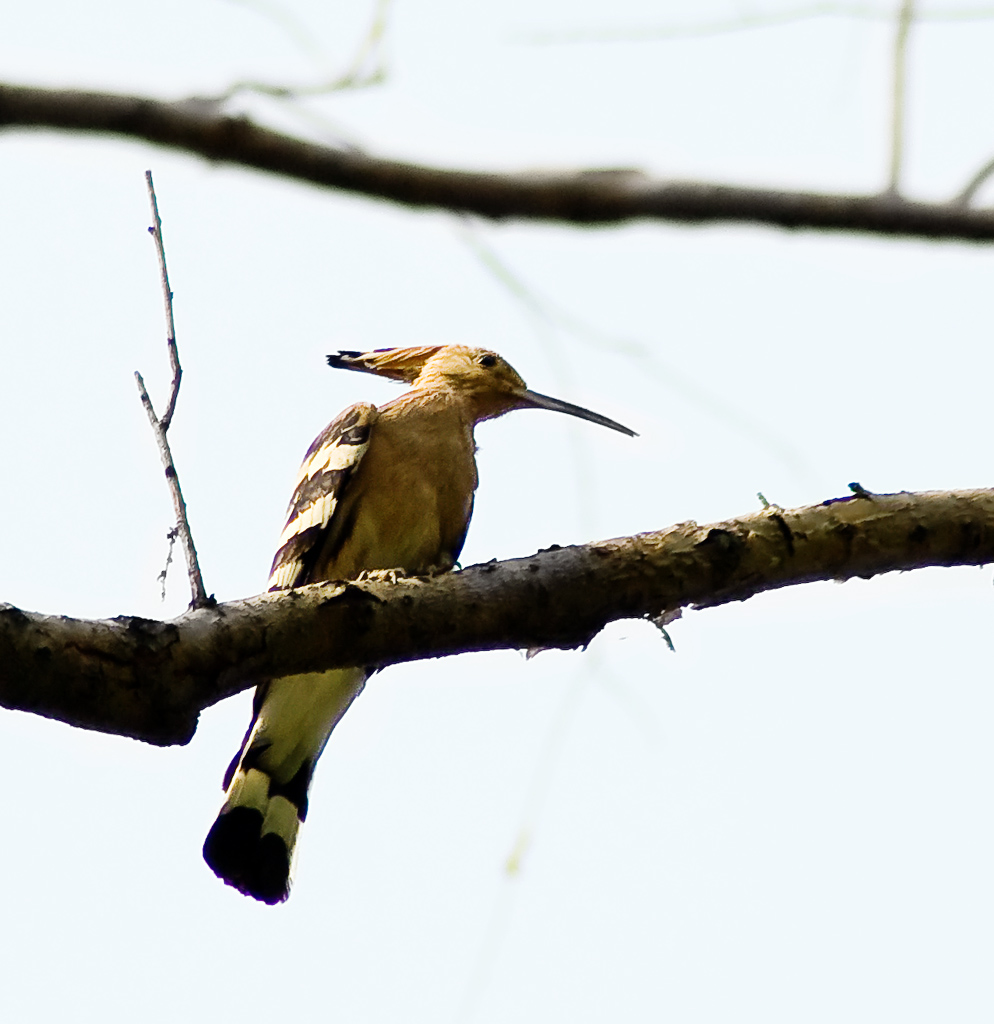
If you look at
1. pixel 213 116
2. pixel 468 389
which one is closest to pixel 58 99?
pixel 213 116

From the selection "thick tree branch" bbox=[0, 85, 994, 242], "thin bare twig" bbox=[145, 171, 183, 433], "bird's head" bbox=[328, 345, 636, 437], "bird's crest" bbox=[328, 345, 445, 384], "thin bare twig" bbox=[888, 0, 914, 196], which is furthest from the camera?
"bird's crest" bbox=[328, 345, 445, 384]

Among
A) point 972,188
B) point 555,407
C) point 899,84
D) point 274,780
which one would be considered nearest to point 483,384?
point 555,407

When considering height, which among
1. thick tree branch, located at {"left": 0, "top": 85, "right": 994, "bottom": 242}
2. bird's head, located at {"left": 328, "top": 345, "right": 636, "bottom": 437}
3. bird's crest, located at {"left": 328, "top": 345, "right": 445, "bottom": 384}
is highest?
bird's crest, located at {"left": 328, "top": 345, "right": 445, "bottom": 384}

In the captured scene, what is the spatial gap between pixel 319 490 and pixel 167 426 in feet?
5.93

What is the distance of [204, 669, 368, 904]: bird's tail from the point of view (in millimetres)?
5129

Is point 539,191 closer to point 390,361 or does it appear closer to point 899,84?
point 899,84

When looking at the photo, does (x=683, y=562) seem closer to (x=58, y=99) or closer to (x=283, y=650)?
(x=283, y=650)

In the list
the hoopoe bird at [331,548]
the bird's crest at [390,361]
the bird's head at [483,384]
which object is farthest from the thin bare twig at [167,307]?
the bird's crest at [390,361]

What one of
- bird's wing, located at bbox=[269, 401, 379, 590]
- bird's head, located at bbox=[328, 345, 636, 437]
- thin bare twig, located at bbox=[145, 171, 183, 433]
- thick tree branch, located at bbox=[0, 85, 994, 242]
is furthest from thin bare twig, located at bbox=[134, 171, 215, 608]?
bird's head, located at bbox=[328, 345, 636, 437]

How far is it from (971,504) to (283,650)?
5.89 feet

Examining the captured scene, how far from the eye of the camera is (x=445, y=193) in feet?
4.76

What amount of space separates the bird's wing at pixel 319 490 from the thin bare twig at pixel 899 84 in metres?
3.26

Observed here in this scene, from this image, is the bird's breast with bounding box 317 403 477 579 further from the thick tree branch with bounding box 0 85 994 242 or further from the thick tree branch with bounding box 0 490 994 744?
the thick tree branch with bounding box 0 85 994 242

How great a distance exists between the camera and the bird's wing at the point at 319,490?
17.0 feet
